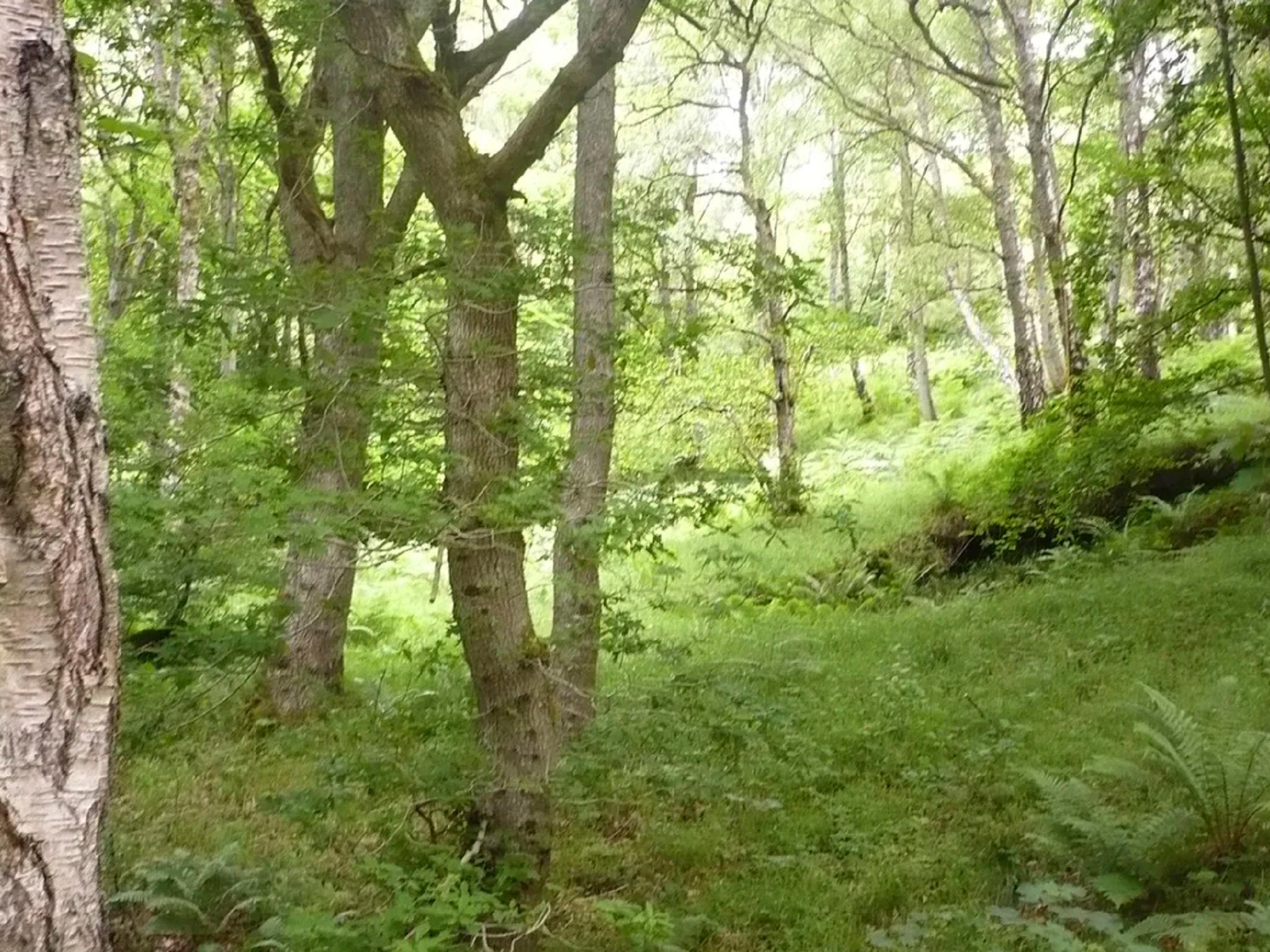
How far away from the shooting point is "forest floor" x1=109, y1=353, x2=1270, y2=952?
4367 mm

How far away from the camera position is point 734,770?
6156mm

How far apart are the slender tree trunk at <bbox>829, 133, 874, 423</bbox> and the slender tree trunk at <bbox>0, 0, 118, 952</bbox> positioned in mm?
15776

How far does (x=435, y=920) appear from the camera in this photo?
3.51m

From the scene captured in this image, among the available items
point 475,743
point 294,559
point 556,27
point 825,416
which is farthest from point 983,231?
point 475,743

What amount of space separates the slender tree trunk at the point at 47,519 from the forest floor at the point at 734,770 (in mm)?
1500

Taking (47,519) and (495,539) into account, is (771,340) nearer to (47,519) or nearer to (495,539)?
(495,539)

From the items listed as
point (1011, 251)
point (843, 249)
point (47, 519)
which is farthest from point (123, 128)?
point (843, 249)

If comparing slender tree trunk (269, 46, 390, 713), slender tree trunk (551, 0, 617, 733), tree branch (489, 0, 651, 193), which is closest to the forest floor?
slender tree trunk (551, 0, 617, 733)

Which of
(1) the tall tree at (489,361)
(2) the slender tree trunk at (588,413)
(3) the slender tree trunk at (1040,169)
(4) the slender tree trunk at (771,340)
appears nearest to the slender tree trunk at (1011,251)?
(3) the slender tree trunk at (1040,169)

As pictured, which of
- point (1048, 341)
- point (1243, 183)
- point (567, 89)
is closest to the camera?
point (567, 89)

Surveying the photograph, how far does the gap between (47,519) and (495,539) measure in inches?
87.2

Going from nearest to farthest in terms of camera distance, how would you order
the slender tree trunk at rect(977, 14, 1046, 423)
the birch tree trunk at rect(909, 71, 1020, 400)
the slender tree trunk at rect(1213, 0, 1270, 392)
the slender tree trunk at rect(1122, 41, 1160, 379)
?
the slender tree trunk at rect(1213, 0, 1270, 392)
the slender tree trunk at rect(1122, 41, 1160, 379)
the slender tree trunk at rect(977, 14, 1046, 423)
the birch tree trunk at rect(909, 71, 1020, 400)

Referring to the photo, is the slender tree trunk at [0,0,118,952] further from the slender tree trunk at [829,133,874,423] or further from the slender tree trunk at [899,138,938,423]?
the slender tree trunk at [899,138,938,423]

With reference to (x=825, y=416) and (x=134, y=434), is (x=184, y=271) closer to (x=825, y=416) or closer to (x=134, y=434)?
(x=134, y=434)
